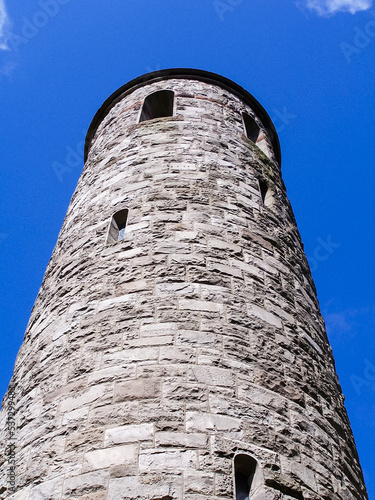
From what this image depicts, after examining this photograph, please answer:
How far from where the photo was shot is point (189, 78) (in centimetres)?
970

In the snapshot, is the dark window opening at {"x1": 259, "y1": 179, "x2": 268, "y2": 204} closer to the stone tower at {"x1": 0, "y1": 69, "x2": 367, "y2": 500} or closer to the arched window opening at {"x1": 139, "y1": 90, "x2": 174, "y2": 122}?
the stone tower at {"x1": 0, "y1": 69, "x2": 367, "y2": 500}

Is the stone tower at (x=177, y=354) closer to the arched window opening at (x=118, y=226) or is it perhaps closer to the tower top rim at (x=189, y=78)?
the arched window opening at (x=118, y=226)

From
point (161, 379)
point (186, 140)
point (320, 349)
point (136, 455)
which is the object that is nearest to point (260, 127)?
point (186, 140)

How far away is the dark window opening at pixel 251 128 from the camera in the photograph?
971cm

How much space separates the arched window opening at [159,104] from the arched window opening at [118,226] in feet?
11.5

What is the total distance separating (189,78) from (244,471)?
7330mm
